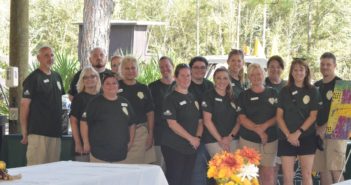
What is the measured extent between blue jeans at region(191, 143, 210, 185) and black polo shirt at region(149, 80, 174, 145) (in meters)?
0.43

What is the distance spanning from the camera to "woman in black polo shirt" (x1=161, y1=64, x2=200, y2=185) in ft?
20.5

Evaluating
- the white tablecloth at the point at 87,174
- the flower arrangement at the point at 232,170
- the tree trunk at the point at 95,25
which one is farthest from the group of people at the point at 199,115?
the tree trunk at the point at 95,25

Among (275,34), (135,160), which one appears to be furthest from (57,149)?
(275,34)

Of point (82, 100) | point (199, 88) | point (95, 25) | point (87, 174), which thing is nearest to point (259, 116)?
Answer: point (199, 88)

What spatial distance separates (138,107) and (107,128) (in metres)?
0.87

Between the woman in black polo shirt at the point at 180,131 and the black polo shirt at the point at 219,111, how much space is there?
6.7 inches

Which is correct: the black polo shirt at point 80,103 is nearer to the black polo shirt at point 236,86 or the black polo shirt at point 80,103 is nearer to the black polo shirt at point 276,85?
the black polo shirt at point 236,86

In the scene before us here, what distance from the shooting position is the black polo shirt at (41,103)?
22.1ft

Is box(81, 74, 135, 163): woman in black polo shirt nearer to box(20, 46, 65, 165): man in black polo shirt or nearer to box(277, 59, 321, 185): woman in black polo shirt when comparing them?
box(20, 46, 65, 165): man in black polo shirt

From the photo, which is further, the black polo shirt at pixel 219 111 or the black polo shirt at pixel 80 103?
the black polo shirt at pixel 219 111

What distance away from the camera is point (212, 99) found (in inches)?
256

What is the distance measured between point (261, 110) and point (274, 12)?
101 ft

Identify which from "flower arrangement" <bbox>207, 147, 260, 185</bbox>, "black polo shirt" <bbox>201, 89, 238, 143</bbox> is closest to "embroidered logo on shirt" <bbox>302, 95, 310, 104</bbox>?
"black polo shirt" <bbox>201, 89, 238, 143</bbox>

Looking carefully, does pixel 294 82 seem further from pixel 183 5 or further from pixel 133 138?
pixel 183 5
